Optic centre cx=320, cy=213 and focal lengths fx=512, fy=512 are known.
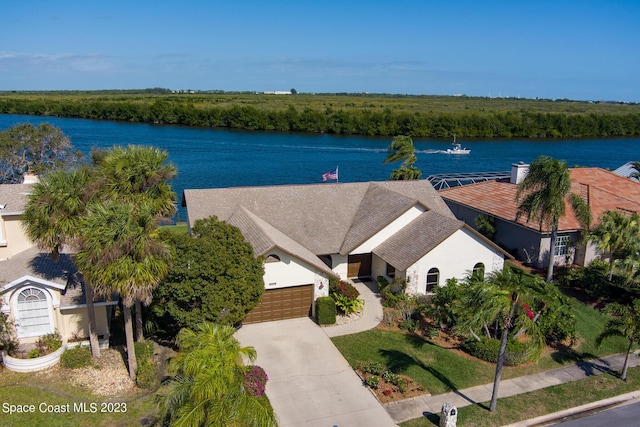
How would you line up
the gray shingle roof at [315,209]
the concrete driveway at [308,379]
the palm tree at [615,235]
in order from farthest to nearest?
the gray shingle roof at [315,209] → the palm tree at [615,235] → the concrete driveway at [308,379]

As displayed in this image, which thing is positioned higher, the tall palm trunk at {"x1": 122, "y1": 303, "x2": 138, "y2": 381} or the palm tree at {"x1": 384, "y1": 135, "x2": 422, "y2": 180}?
the palm tree at {"x1": 384, "y1": 135, "x2": 422, "y2": 180}

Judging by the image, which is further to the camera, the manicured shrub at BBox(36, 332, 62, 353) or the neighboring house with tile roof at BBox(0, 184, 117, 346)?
the manicured shrub at BBox(36, 332, 62, 353)

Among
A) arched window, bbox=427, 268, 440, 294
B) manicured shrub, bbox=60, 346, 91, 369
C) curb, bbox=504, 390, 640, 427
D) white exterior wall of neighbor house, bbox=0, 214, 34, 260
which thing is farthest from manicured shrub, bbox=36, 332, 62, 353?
arched window, bbox=427, 268, 440, 294

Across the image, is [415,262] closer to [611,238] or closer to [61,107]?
[611,238]

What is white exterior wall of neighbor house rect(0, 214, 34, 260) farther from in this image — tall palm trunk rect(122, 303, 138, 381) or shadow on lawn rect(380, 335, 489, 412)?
shadow on lawn rect(380, 335, 489, 412)

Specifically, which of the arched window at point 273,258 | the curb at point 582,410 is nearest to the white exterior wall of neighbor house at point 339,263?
the arched window at point 273,258

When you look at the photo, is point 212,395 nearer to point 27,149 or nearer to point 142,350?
point 142,350

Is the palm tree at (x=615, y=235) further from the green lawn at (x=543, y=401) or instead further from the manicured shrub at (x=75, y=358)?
the manicured shrub at (x=75, y=358)

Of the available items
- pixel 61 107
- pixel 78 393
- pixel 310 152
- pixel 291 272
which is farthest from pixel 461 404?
pixel 61 107
